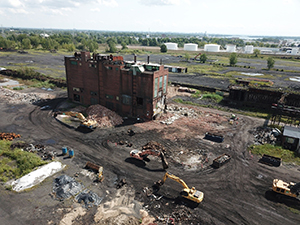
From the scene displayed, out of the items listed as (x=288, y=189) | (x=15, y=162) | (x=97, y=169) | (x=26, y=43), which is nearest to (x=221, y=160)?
(x=288, y=189)

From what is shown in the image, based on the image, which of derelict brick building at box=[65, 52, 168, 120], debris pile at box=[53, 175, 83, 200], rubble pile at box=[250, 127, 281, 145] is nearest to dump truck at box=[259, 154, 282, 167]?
rubble pile at box=[250, 127, 281, 145]

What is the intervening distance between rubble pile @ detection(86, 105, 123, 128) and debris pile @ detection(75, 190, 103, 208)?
58.2 ft

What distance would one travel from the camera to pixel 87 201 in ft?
69.3

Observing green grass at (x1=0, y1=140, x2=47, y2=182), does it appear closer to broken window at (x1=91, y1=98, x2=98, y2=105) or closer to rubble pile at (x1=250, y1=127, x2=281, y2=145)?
broken window at (x1=91, y1=98, x2=98, y2=105)

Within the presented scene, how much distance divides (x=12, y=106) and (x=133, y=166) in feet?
117

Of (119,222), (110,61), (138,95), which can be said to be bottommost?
(119,222)

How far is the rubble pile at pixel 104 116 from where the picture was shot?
128 feet

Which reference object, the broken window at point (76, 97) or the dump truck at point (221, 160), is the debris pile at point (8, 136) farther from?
the dump truck at point (221, 160)

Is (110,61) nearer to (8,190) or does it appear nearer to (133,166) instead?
(133,166)

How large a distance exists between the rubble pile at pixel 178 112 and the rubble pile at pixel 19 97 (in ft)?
105

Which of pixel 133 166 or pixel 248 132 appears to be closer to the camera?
pixel 133 166

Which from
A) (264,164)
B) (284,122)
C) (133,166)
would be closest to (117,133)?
(133,166)

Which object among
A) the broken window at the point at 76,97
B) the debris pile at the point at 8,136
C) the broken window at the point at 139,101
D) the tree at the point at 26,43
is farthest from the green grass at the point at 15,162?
the tree at the point at 26,43

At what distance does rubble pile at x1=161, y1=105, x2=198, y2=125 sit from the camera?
139 ft
